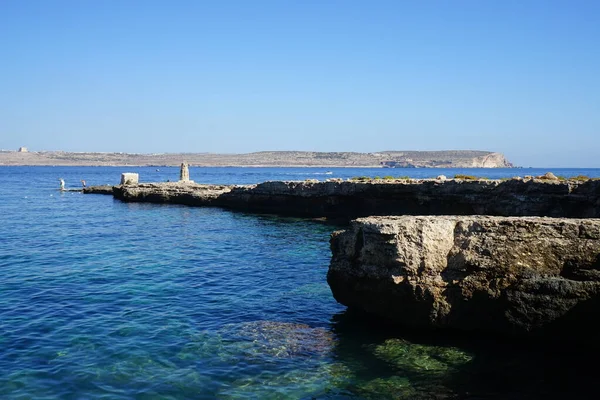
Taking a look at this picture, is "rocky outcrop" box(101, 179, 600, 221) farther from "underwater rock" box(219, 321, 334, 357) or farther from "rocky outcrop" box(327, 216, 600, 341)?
"underwater rock" box(219, 321, 334, 357)

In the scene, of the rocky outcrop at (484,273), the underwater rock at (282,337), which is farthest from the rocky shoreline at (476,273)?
the underwater rock at (282,337)

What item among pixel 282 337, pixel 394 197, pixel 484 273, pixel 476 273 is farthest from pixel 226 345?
pixel 394 197

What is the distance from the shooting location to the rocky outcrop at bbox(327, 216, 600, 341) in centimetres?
1063

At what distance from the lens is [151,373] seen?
33.2ft

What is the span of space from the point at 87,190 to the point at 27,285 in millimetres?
55838

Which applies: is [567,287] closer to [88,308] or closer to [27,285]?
[88,308]

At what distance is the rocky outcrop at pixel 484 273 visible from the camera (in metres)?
10.6

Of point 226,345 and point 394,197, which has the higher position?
point 394,197

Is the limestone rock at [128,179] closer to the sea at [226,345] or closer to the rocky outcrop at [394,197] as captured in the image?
the rocky outcrop at [394,197]

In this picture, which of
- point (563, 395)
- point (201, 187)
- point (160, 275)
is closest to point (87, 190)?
point (201, 187)

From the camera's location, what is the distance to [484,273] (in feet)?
36.9

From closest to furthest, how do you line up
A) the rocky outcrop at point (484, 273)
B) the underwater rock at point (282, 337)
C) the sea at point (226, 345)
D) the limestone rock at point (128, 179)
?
the sea at point (226, 345), the rocky outcrop at point (484, 273), the underwater rock at point (282, 337), the limestone rock at point (128, 179)

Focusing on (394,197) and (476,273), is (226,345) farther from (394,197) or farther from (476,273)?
(394,197)

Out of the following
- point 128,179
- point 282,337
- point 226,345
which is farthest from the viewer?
point 128,179
